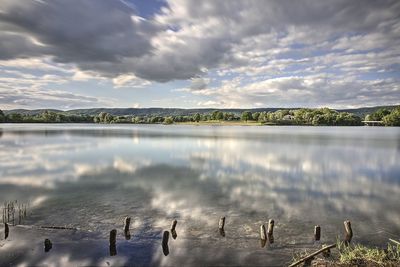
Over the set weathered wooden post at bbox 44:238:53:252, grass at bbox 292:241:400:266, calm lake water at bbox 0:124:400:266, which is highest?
grass at bbox 292:241:400:266

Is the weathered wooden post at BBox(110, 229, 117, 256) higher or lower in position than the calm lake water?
higher

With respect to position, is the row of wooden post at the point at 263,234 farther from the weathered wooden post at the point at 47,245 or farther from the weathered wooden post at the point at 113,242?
the weathered wooden post at the point at 47,245

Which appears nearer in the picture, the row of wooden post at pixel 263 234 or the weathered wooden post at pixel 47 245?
the row of wooden post at pixel 263 234

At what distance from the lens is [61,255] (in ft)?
50.0

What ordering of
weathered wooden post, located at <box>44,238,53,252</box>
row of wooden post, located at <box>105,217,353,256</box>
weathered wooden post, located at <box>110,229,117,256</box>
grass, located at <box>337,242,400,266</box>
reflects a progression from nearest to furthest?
grass, located at <box>337,242,400,266</box>
weathered wooden post, located at <box>110,229,117,256</box>
row of wooden post, located at <box>105,217,353,256</box>
weathered wooden post, located at <box>44,238,53,252</box>

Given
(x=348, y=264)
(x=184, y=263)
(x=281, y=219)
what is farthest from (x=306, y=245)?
(x=184, y=263)

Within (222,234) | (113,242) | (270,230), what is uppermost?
(270,230)

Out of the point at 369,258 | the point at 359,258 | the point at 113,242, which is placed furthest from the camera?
the point at 113,242

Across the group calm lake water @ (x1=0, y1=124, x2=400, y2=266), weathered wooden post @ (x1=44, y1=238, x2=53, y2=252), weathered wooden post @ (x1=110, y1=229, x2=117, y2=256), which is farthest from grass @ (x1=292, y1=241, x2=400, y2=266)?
weathered wooden post @ (x1=44, y1=238, x2=53, y2=252)

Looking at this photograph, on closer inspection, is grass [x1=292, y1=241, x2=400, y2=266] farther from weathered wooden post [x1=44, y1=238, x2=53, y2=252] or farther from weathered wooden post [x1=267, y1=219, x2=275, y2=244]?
weathered wooden post [x1=44, y1=238, x2=53, y2=252]

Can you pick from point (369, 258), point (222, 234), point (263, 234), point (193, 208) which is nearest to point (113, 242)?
point (222, 234)

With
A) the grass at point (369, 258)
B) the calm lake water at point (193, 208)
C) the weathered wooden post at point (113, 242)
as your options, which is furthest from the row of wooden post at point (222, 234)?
the grass at point (369, 258)

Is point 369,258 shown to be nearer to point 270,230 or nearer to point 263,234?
point 270,230

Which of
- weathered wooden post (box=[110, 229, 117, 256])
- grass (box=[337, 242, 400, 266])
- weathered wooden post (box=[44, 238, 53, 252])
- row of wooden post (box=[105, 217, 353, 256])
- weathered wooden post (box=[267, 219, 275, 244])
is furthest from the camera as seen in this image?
weathered wooden post (box=[267, 219, 275, 244])
